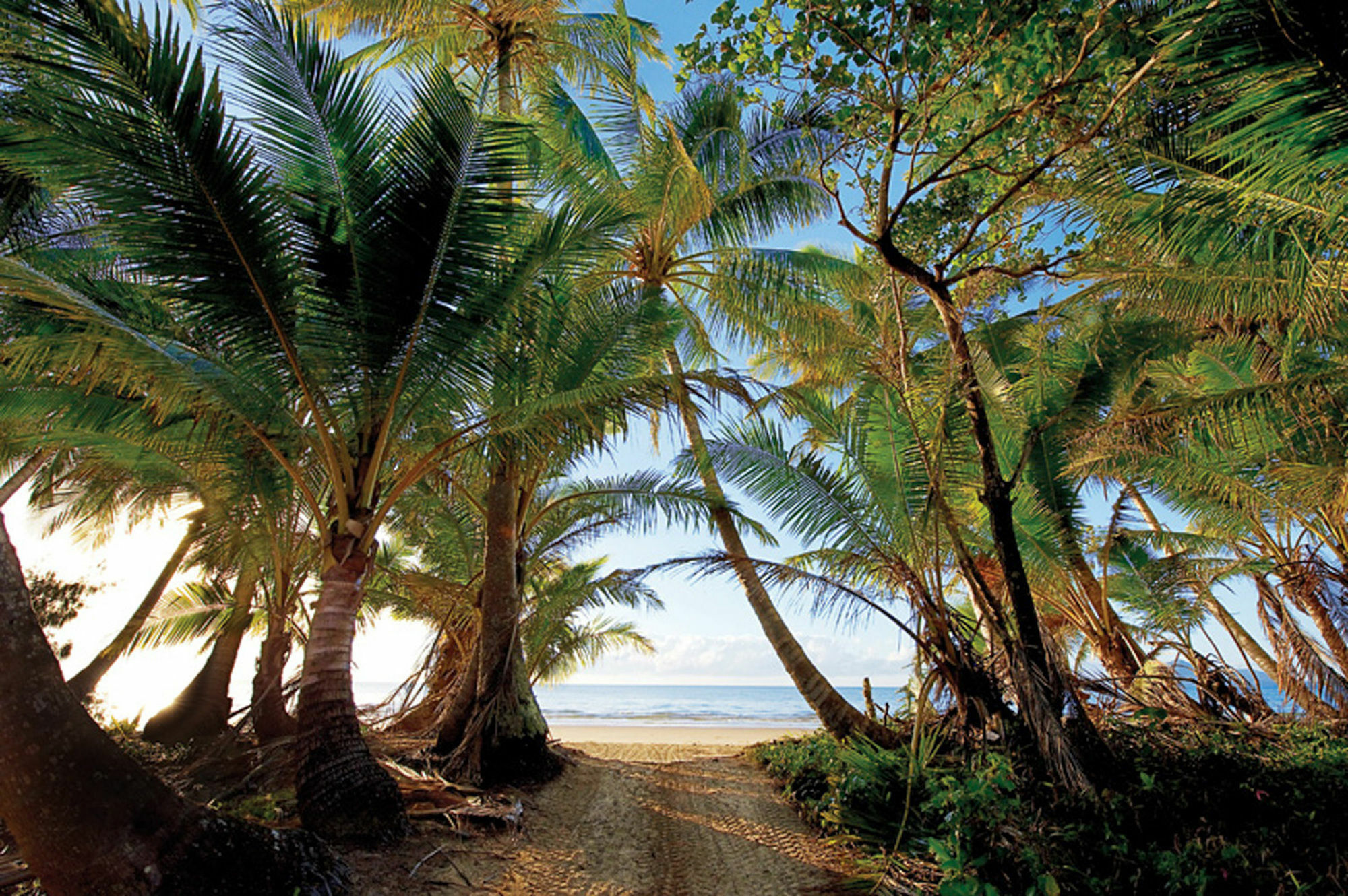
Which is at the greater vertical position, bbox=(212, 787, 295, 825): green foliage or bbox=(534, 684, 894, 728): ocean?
bbox=(212, 787, 295, 825): green foliage

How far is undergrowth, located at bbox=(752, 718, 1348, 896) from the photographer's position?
3.34 m

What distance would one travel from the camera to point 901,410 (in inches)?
231

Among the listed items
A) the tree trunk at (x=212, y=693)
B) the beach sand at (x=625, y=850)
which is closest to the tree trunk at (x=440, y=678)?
the beach sand at (x=625, y=850)

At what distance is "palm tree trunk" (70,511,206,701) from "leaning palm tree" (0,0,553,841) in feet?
17.4

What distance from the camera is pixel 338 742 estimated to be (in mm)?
4281

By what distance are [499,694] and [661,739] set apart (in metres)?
14.1

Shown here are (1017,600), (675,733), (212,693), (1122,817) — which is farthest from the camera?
(675,733)

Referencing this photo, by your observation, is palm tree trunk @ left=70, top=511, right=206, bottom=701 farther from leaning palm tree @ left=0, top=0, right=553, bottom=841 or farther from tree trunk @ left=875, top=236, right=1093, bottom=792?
tree trunk @ left=875, top=236, right=1093, bottom=792

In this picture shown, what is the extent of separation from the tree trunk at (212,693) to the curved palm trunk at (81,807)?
524 centimetres

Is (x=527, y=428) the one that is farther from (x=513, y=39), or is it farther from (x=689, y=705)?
(x=689, y=705)

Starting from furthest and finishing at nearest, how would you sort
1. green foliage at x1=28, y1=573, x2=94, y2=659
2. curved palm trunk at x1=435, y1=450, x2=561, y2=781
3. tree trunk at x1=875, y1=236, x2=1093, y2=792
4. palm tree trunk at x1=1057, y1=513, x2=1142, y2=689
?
green foliage at x1=28, y1=573, x2=94, y2=659, palm tree trunk at x1=1057, y1=513, x2=1142, y2=689, curved palm trunk at x1=435, y1=450, x2=561, y2=781, tree trunk at x1=875, y1=236, x2=1093, y2=792

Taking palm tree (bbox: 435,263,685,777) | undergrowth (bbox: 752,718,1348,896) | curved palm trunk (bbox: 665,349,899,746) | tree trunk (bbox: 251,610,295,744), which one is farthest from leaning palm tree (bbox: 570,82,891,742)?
tree trunk (bbox: 251,610,295,744)

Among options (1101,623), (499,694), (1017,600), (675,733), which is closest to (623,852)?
(499,694)

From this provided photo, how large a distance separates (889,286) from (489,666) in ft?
18.4
